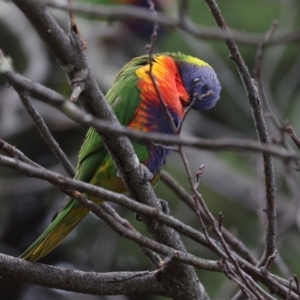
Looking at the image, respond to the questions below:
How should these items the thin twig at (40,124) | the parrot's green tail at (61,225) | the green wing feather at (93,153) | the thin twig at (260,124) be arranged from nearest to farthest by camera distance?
the thin twig at (260,124) → the thin twig at (40,124) → the parrot's green tail at (61,225) → the green wing feather at (93,153)

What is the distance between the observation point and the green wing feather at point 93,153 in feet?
8.34

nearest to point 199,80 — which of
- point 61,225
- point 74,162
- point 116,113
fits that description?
point 116,113

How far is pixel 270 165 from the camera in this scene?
2.09 meters

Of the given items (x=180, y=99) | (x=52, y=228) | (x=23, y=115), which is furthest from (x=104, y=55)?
(x=52, y=228)

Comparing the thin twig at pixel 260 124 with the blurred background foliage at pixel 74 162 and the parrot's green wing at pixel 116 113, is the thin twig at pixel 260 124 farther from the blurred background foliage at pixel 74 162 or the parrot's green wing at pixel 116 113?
the blurred background foliage at pixel 74 162

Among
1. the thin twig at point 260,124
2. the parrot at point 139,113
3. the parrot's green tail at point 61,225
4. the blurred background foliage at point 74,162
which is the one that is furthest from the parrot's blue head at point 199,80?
the blurred background foliage at point 74,162

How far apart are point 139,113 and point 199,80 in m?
0.44

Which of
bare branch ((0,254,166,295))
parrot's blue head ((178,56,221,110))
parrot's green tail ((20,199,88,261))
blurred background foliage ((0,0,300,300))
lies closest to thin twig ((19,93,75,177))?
parrot's green tail ((20,199,88,261))

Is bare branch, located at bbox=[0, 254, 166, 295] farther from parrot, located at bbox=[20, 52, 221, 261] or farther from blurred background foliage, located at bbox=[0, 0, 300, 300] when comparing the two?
blurred background foliage, located at bbox=[0, 0, 300, 300]

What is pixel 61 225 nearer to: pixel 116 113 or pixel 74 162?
pixel 116 113

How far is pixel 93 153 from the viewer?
2.73 metres

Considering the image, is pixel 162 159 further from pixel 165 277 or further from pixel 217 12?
pixel 217 12

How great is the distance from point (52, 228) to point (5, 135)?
275cm

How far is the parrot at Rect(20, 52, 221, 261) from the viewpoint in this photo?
103 inches
